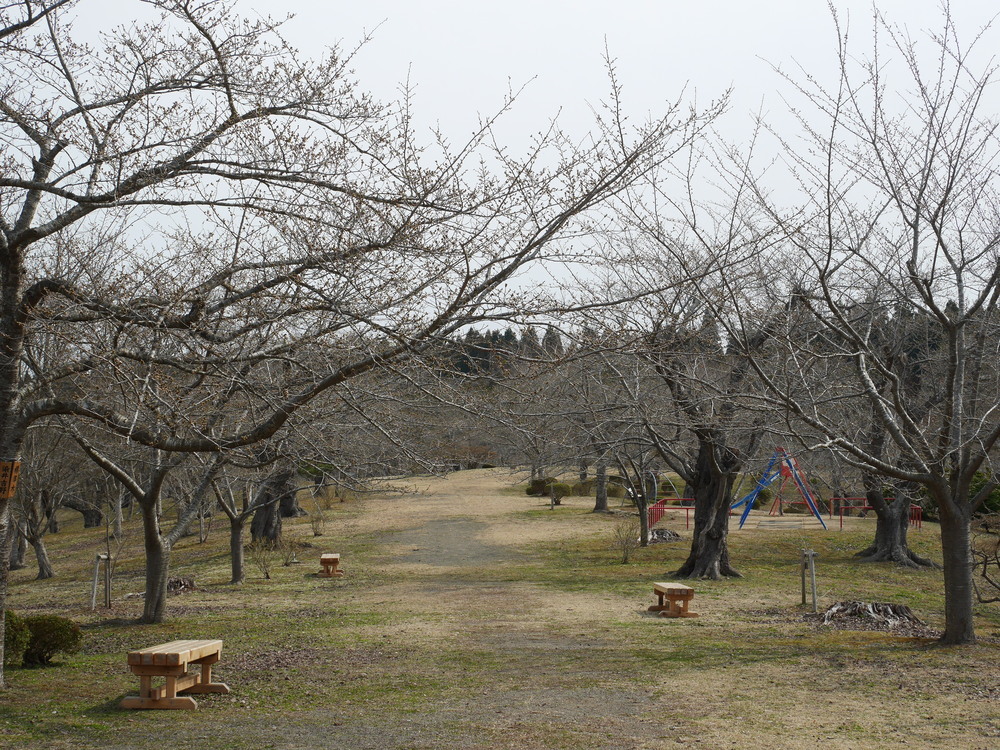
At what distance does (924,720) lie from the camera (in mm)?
6516

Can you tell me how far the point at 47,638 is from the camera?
9.05 metres

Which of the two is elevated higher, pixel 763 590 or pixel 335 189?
pixel 335 189

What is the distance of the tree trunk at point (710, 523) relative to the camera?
1748cm

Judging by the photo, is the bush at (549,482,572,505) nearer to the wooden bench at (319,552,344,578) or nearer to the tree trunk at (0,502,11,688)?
the wooden bench at (319,552,344,578)

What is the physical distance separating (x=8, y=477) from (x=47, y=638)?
8.44 feet

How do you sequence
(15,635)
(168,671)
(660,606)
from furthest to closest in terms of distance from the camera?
1. (660,606)
2. (15,635)
3. (168,671)

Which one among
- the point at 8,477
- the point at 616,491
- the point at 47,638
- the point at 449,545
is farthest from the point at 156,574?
the point at 616,491

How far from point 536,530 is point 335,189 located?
22.9 meters

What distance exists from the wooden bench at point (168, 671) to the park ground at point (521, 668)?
0.22m

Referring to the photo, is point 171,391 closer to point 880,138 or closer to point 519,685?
point 519,685

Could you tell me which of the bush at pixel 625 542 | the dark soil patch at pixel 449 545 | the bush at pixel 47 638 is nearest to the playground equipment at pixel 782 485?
the bush at pixel 625 542

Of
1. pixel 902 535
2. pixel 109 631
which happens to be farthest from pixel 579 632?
pixel 902 535

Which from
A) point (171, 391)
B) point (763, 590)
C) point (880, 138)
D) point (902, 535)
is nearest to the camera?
point (171, 391)

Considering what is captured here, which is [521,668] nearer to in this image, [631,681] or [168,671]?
[631,681]
